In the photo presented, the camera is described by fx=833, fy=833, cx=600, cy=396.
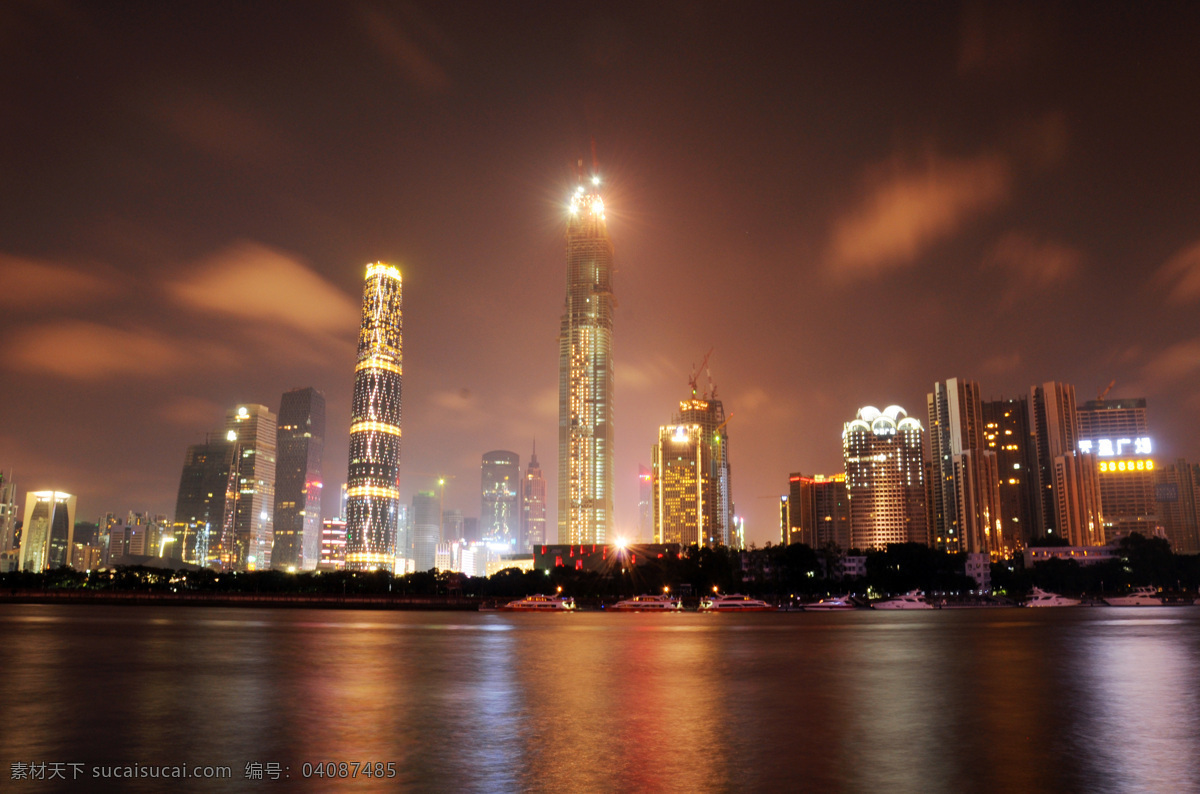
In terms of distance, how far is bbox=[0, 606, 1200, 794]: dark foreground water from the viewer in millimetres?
18672

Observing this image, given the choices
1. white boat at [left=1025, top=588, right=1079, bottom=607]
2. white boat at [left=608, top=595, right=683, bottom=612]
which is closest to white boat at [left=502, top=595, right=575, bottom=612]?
white boat at [left=608, top=595, right=683, bottom=612]

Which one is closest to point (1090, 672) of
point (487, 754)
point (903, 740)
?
point (903, 740)

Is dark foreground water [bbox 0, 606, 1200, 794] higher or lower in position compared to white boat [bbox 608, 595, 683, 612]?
higher

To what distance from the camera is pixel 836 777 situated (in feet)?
60.6

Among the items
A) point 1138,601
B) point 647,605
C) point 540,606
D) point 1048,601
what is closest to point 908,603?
point 1048,601

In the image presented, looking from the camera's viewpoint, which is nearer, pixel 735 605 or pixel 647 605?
pixel 735 605

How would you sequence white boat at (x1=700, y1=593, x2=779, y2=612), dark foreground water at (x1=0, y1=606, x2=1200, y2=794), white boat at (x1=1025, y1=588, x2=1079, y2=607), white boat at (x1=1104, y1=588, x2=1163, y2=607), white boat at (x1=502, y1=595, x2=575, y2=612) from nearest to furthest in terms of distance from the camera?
dark foreground water at (x1=0, y1=606, x2=1200, y2=794)
white boat at (x1=700, y1=593, x2=779, y2=612)
white boat at (x1=502, y1=595, x2=575, y2=612)
white boat at (x1=1104, y1=588, x2=1163, y2=607)
white boat at (x1=1025, y1=588, x2=1079, y2=607)

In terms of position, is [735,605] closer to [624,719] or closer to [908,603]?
[908,603]

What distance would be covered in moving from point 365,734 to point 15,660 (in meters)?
35.3

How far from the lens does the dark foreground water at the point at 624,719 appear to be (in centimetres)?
1867

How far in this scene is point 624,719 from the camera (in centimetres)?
2658

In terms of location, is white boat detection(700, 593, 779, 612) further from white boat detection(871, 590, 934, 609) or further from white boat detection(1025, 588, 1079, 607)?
white boat detection(1025, 588, 1079, 607)

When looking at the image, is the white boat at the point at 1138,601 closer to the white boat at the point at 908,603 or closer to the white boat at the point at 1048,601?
the white boat at the point at 1048,601

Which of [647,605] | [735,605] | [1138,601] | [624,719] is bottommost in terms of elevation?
[647,605]
